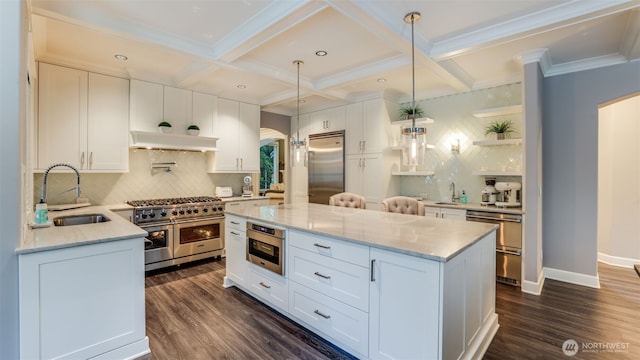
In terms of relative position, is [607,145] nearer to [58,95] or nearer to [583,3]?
[583,3]

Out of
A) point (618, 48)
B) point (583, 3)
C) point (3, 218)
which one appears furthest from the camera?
point (618, 48)

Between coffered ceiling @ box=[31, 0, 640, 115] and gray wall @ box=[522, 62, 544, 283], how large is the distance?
1.02ft

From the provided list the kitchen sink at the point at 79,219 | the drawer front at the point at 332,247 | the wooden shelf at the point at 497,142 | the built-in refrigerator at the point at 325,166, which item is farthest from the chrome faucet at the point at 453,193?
the kitchen sink at the point at 79,219

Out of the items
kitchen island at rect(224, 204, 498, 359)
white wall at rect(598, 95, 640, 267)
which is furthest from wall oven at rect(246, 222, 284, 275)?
white wall at rect(598, 95, 640, 267)

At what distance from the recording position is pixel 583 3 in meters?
2.29

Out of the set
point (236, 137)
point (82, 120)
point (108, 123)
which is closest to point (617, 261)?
point (236, 137)

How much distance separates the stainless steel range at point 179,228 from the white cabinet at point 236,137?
0.74m

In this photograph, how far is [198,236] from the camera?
13.8 feet

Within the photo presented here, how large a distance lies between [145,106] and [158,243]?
6.20 ft

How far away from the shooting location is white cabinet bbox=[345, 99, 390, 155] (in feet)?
15.5

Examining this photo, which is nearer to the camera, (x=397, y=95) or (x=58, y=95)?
(x=58, y=95)

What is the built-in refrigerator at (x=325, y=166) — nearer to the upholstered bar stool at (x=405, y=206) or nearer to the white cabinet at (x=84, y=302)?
the upholstered bar stool at (x=405, y=206)

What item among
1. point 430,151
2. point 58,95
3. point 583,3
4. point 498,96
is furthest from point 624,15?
point 58,95

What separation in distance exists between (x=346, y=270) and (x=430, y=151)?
134 inches
